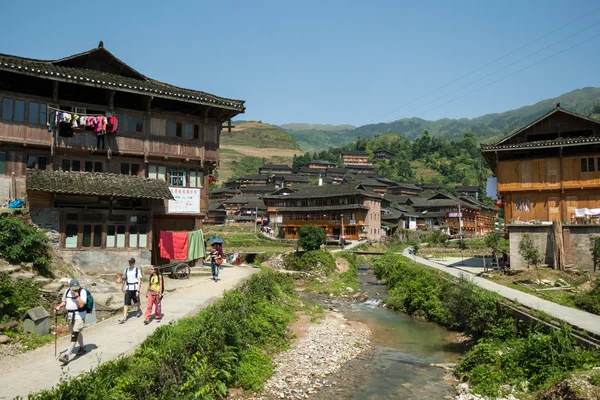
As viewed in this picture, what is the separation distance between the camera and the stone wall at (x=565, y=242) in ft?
90.8

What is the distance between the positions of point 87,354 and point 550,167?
109 feet

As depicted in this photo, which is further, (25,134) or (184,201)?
(184,201)

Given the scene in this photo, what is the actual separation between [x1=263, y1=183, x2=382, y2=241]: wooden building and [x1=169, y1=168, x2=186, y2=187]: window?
155 ft

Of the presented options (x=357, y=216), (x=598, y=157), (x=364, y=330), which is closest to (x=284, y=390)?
(x=364, y=330)

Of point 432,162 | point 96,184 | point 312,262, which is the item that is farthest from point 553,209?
point 432,162

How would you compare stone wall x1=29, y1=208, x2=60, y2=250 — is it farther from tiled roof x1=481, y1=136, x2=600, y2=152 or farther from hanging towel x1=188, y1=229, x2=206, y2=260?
tiled roof x1=481, y1=136, x2=600, y2=152

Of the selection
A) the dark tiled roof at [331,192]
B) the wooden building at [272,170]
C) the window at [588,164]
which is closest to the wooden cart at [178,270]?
the window at [588,164]

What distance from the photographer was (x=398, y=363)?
17906mm

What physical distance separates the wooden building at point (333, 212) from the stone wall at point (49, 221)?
5326 cm

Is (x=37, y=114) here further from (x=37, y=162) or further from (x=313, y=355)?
(x=313, y=355)

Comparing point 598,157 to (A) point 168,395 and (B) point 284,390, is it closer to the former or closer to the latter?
(B) point 284,390

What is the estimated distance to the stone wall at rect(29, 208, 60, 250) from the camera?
21500mm

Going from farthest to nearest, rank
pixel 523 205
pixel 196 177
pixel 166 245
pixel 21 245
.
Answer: pixel 523 205 → pixel 196 177 → pixel 166 245 → pixel 21 245

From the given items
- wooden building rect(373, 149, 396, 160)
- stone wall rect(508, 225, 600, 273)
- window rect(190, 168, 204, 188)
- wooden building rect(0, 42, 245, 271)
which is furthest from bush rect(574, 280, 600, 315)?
wooden building rect(373, 149, 396, 160)
